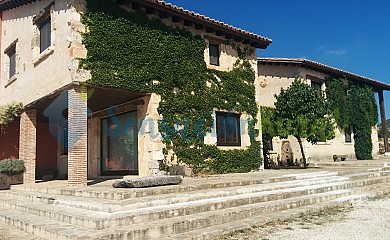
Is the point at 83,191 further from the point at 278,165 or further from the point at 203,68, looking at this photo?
the point at 278,165

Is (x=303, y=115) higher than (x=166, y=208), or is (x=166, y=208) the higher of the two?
(x=303, y=115)

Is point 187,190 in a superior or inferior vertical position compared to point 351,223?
superior

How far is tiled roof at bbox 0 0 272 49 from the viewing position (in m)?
11.0

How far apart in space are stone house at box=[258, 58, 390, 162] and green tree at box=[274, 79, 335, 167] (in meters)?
3.34

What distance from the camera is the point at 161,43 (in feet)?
37.2

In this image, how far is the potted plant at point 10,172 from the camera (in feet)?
38.2

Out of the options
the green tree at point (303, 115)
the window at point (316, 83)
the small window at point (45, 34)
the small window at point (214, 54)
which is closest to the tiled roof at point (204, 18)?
the small window at point (214, 54)

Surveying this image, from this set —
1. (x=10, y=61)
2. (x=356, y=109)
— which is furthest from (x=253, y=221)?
(x=356, y=109)

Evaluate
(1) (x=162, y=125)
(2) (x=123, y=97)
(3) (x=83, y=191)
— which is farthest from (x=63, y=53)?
(3) (x=83, y=191)

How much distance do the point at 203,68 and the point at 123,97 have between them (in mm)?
3111

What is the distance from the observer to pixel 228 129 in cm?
1309

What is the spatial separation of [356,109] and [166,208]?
19465 millimetres

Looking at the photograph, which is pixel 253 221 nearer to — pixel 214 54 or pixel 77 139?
pixel 77 139

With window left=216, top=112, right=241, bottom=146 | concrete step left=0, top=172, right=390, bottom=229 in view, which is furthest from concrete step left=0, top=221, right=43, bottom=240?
window left=216, top=112, right=241, bottom=146
